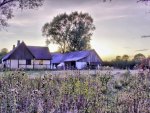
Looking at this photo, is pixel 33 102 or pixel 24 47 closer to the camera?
pixel 33 102

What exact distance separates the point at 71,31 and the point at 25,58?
17.0 metres

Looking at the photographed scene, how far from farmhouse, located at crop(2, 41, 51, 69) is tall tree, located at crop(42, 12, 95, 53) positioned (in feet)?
34.0

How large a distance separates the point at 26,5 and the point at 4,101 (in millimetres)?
30218

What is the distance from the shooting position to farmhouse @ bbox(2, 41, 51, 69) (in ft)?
245

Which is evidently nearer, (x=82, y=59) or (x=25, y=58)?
(x=25, y=58)

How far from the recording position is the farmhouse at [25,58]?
245ft

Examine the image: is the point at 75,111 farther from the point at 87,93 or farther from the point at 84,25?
the point at 84,25

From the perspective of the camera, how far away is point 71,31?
290 feet

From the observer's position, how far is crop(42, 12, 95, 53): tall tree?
87.3 m

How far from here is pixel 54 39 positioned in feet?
297

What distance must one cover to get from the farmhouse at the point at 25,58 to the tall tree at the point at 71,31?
34.0 ft

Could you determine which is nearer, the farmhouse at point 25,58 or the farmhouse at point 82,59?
the farmhouse at point 25,58

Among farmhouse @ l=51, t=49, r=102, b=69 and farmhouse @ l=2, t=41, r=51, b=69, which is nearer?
farmhouse @ l=2, t=41, r=51, b=69

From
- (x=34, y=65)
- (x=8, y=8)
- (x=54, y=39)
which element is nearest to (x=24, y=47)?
(x=34, y=65)
